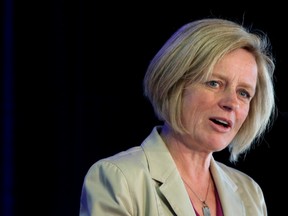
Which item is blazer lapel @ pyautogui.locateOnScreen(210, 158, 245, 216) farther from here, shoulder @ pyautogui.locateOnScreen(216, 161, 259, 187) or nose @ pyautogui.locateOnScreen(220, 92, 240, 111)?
nose @ pyautogui.locateOnScreen(220, 92, 240, 111)

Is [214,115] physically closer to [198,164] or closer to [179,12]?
[198,164]

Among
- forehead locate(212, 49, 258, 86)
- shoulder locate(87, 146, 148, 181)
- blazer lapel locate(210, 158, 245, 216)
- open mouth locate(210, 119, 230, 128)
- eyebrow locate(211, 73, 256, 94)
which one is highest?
forehead locate(212, 49, 258, 86)

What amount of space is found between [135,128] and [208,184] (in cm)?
68

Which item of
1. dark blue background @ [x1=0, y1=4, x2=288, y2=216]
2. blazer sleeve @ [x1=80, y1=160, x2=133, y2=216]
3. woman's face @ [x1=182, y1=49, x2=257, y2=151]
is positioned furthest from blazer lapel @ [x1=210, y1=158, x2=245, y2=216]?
dark blue background @ [x1=0, y1=4, x2=288, y2=216]

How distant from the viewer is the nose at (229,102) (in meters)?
1.55

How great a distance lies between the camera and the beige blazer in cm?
141

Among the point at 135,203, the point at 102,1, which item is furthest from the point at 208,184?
the point at 102,1

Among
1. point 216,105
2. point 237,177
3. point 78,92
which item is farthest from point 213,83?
point 78,92

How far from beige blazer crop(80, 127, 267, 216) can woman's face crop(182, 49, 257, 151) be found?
0.39ft

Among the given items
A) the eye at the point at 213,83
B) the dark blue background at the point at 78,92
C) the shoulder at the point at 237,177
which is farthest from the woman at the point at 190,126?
the dark blue background at the point at 78,92

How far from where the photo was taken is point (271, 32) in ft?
7.63

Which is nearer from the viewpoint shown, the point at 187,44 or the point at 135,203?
the point at 135,203

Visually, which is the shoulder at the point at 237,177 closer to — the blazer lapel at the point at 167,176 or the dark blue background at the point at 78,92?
the blazer lapel at the point at 167,176

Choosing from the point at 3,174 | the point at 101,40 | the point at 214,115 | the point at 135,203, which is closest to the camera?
the point at 135,203
